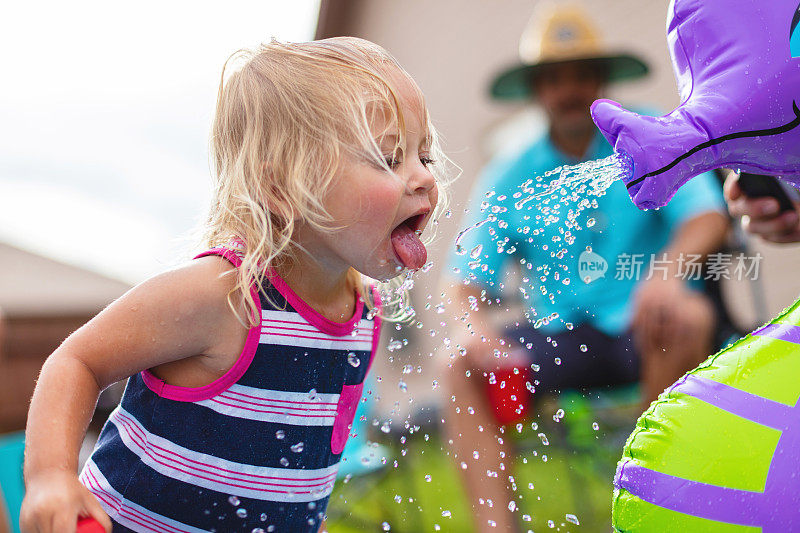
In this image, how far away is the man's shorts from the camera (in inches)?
76.2

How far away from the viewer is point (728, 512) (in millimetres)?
774

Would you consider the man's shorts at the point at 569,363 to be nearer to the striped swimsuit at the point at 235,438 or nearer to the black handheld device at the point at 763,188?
the black handheld device at the point at 763,188

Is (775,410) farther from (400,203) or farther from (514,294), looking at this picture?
(514,294)

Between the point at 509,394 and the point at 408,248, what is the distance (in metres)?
1.13

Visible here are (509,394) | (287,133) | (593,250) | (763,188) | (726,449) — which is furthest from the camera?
(509,394)

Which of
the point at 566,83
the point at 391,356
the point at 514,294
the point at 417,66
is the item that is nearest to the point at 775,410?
the point at 514,294

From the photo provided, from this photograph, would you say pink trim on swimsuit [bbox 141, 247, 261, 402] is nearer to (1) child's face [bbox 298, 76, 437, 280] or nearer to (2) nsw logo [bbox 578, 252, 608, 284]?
(1) child's face [bbox 298, 76, 437, 280]

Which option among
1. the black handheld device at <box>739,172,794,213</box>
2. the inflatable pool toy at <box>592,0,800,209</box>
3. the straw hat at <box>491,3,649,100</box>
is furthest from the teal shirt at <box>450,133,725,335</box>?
the inflatable pool toy at <box>592,0,800,209</box>

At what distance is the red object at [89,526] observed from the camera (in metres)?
0.87

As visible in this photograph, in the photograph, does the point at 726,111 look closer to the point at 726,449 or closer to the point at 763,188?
the point at 726,449

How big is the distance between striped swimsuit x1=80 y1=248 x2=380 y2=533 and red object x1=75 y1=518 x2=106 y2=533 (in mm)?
238

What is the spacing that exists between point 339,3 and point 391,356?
147cm

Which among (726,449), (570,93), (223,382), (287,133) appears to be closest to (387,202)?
(287,133)

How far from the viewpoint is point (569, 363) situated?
1.97 meters
